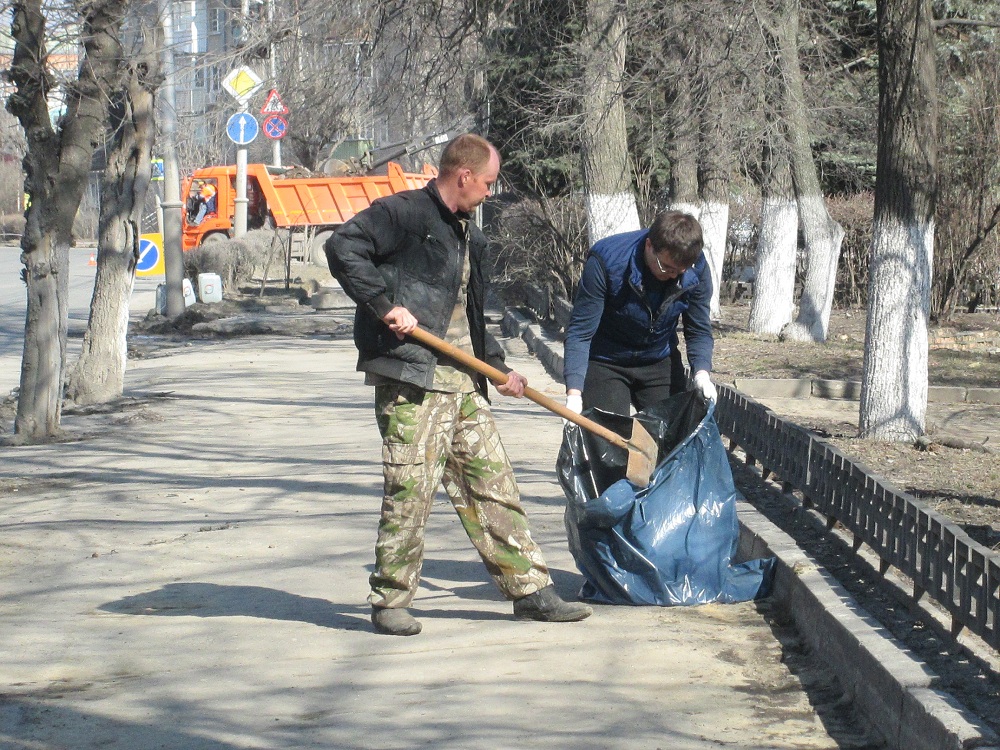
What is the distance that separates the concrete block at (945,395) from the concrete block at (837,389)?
1.93 feet

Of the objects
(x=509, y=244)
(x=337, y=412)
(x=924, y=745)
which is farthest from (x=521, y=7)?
(x=924, y=745)

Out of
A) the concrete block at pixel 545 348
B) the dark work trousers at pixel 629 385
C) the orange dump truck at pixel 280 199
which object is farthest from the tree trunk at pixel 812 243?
the orange dump truck at pixel 280 199

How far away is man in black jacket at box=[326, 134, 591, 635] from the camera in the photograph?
409 centimetres

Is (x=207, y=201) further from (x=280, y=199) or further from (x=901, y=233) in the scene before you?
(x=901, y=233)

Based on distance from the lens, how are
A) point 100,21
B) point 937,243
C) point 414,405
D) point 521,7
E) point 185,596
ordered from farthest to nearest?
1. point 937,243
2. point 521,7
3. point 100,21
4. point 185,596
5. point 414,405

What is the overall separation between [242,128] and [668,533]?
17.5 metres

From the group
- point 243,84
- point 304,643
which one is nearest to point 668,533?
point 304,643

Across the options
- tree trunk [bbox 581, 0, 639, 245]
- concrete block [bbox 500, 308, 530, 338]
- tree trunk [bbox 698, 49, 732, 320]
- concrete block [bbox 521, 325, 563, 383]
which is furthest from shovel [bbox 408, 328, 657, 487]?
concrete block [bbox 500, 308, 530, 338]

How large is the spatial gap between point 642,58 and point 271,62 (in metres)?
4.23

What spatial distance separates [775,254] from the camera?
1518 centimetres

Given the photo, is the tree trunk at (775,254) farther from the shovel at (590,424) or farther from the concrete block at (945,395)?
the shovel at (590,424)

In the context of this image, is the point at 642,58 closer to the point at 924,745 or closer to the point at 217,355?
the point at 217,355

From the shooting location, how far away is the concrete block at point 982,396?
34.2 ft

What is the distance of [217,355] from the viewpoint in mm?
14898
